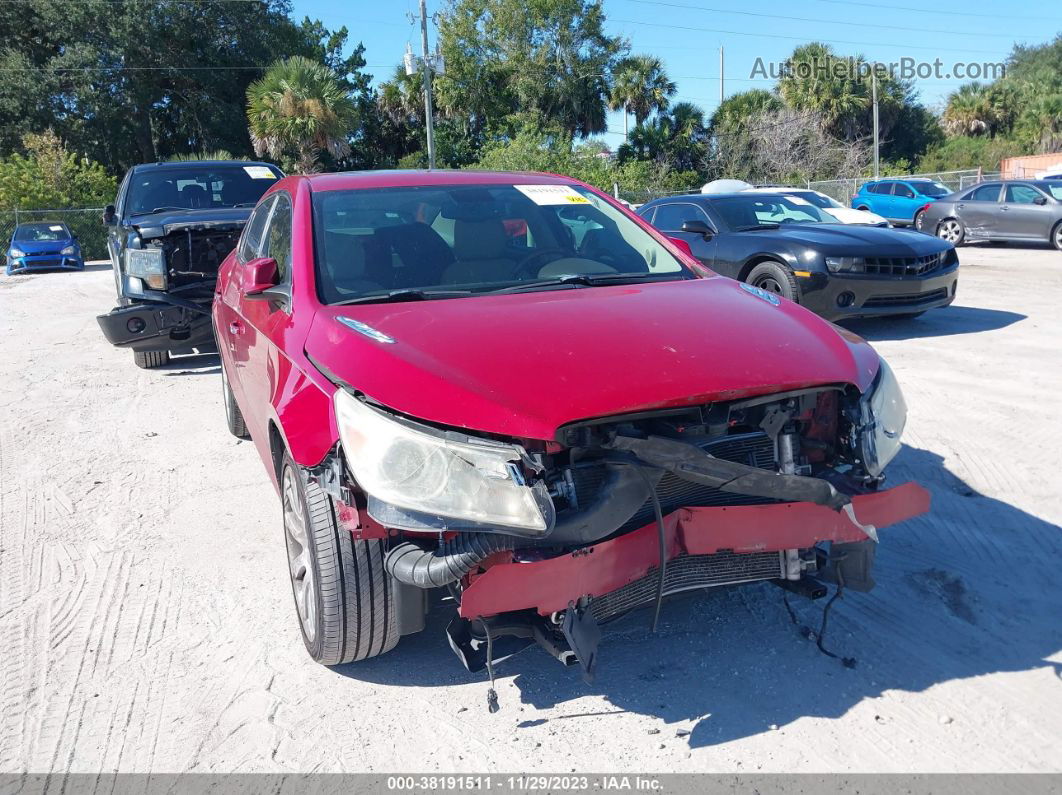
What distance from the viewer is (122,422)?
22.7 feet

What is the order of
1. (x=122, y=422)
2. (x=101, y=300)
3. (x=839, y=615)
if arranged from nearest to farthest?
(x=839, y=615), (x=122, y=422), (x=101, y=300)

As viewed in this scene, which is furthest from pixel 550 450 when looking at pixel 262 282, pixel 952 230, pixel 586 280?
pixel 952 230

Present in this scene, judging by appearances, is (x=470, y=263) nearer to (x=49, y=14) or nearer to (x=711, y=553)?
(x=711, y=553)

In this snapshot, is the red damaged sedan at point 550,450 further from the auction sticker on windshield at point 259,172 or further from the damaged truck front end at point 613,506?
the auction sticker on windshield at point 259,172

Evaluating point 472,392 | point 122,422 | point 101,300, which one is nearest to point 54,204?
point 101,300

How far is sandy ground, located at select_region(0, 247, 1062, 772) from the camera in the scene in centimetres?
277

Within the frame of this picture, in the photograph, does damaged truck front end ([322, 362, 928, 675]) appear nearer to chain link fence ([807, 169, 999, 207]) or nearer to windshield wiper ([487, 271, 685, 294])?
windshield wiper ([487, 271, 685, 294])

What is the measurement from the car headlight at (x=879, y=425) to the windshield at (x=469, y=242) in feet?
3.67

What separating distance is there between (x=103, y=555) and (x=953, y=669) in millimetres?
3720

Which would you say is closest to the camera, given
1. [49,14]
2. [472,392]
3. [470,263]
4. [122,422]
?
[472,392]

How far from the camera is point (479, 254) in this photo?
3902mm

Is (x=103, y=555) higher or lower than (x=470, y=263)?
lower

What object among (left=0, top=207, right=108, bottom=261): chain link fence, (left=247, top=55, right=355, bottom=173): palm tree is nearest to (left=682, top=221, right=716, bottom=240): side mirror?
(left=247, top=55, right=355, bottom=173): palm tree

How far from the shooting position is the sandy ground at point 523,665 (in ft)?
9.09
